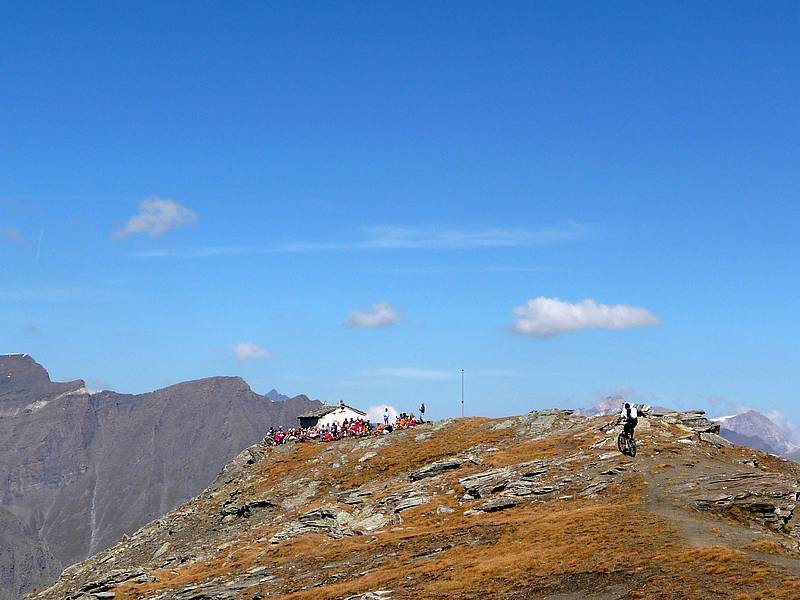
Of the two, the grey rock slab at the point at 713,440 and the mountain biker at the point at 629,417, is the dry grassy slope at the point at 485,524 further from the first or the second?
the mountain biker at the point at 629,417

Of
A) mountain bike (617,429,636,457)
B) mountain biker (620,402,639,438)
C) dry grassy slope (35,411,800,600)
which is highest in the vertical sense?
mountain biker (620,402,639,438)

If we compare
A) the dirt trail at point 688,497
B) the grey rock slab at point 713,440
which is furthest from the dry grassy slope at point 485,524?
the grey rock slab at point 713,440

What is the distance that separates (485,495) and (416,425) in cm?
3133

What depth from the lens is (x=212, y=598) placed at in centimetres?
5081

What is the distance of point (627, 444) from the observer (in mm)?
59281

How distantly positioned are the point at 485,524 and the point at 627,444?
1362 centimetres

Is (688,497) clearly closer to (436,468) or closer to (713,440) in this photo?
(713,440)

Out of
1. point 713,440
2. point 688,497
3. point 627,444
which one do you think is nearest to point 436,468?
point 627,444

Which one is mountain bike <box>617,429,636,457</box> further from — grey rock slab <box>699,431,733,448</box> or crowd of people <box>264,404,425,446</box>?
crowd of people <box>264,404,425,446</box>

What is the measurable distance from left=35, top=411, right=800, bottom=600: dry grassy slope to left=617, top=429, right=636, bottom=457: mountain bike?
93cm

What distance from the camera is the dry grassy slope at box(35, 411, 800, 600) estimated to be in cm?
3762

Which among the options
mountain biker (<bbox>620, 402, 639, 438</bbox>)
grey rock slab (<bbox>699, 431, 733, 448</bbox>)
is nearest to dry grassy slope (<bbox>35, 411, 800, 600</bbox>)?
grey rock slab (<bbox>699, 431, 733, 448</bbox>)

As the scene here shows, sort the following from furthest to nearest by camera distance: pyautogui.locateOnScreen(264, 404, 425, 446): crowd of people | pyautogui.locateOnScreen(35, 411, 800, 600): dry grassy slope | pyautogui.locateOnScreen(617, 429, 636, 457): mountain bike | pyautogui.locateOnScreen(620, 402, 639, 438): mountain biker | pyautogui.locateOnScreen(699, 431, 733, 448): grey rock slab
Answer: pyautogui.locateOnScreen(264, 404, 425, 446): crowd of people < pyautogui.locateOnScreen(699, 431, 733, 448): grey rock slab < pyautogui.locateOnScreen(617, 429, 636, 457): mountain bike < pyautogui.locateOnScreen(620, 402, 639, 438): mountain biker < pyautogui.locateOnScreen(35, 411, 800, 600): dry grassy slope

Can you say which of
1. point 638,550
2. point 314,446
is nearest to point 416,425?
point 314,446
